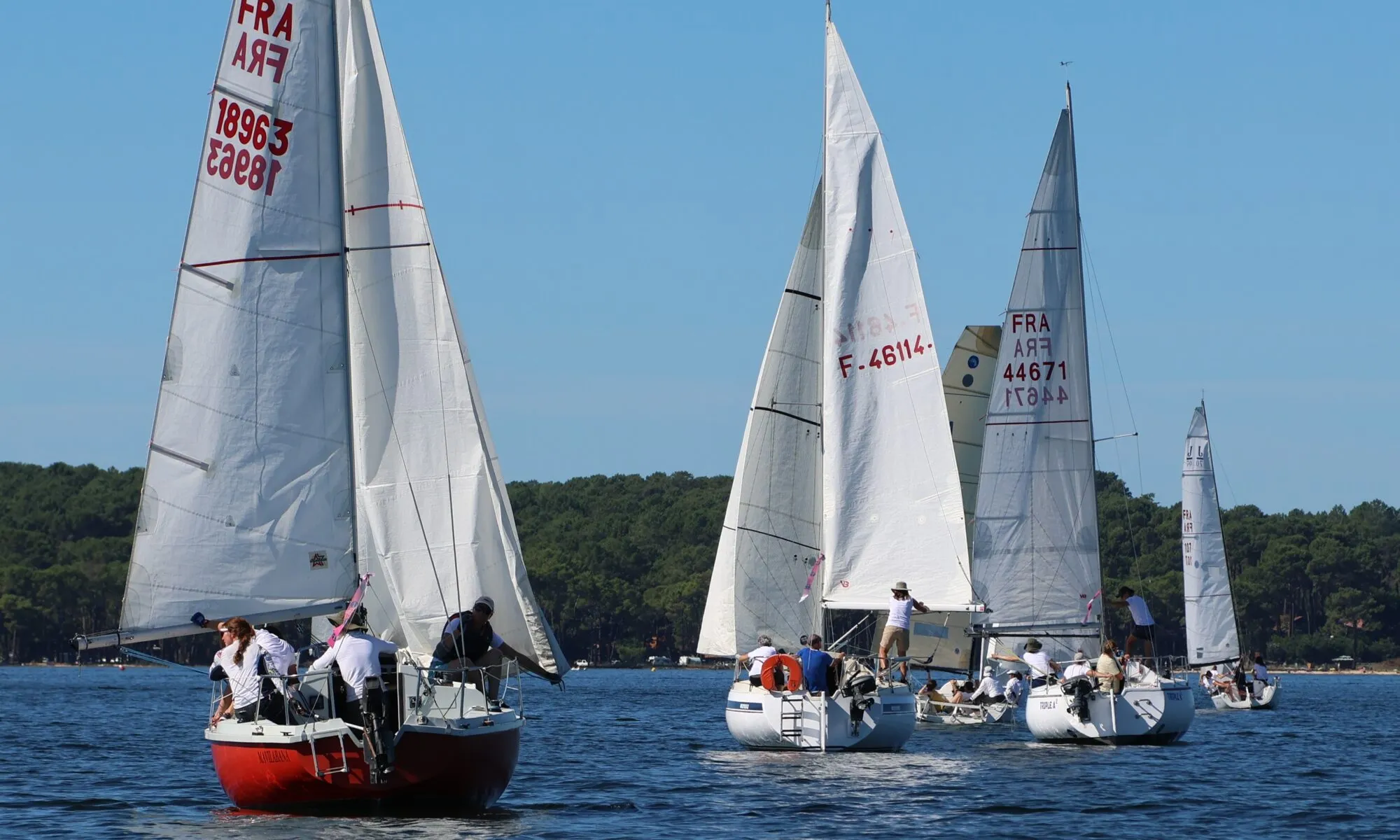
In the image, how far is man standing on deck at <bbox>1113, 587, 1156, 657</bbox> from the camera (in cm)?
3247

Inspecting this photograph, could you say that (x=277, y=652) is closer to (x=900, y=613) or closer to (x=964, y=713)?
(x=900, y=613)

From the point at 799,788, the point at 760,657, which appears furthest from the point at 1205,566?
Answer: the point at 799,788

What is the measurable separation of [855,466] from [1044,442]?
600cm

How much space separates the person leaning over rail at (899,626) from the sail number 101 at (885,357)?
3.57 metres

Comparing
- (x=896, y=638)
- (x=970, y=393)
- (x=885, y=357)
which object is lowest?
(x=896, y=638)

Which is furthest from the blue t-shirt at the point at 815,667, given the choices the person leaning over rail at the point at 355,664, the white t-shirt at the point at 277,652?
the white t-shirt at the point at 277,652

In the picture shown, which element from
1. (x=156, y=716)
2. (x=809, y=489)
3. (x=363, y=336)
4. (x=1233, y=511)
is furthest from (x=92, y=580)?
(x=363, y=336)

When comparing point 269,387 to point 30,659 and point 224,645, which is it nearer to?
point 224,645

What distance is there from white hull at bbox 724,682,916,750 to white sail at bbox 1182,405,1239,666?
2829cm

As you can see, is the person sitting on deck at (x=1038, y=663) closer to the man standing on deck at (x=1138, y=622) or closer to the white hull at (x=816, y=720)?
the man standing on deck at (x=1138, y=622)

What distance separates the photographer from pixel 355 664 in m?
19.7

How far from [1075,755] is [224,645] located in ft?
48.6

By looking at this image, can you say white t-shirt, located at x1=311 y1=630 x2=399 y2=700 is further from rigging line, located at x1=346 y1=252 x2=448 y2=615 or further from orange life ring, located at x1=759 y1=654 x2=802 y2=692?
orange life ring, located at x1=759 y1=654 x2=802 y2=692

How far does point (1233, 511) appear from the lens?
143m
